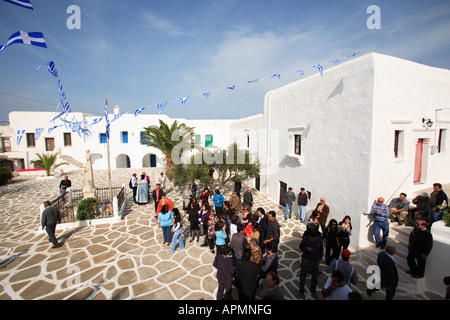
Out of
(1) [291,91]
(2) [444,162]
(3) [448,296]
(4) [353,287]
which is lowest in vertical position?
(4) [353,287]

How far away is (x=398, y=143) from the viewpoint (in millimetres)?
7562

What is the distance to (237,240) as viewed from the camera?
5.12 meters

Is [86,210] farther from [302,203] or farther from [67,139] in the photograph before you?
[67,139]

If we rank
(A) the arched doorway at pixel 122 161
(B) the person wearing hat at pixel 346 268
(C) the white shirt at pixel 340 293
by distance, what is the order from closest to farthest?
(C) the white shirt at pixel 340 293
(B) the person wearing hat at pixel 346 268
(A) the arched doorway at pixel 122 161

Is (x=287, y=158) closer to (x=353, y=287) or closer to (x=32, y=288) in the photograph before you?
(x=353, y=287)

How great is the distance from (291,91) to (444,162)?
765 centimetres

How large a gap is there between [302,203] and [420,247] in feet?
14.6

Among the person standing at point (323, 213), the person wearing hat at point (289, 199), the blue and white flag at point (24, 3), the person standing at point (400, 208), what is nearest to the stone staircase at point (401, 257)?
the person standing at point (400, 208)

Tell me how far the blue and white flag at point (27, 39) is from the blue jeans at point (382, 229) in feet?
36.5

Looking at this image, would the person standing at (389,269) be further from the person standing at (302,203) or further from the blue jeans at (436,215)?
the person standing at (302,203)

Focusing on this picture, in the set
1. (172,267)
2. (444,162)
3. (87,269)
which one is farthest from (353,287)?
(444,162)

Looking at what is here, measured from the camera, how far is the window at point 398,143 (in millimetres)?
7441

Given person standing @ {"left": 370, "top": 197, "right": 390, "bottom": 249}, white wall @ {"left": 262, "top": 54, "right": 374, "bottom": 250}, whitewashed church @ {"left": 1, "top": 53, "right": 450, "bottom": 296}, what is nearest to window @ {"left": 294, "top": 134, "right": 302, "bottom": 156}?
whitewashed church @ {"left": 1, "top": 53, "right": 450, "bottom": 296}

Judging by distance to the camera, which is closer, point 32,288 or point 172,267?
point 32,288
